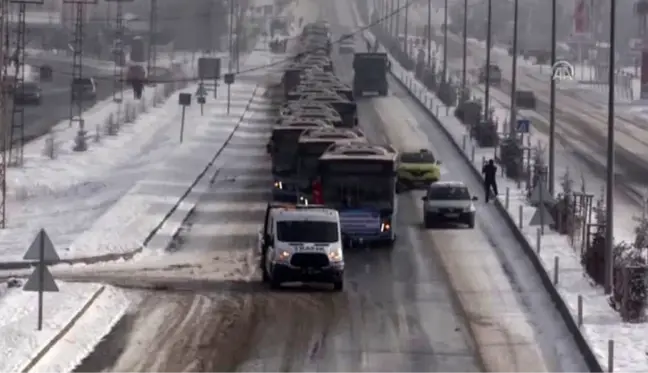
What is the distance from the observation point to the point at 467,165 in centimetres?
5625

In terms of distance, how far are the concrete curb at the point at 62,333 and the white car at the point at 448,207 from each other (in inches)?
547

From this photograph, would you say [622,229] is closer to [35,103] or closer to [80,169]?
[80,169]

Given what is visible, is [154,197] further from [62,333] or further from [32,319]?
[62,333]

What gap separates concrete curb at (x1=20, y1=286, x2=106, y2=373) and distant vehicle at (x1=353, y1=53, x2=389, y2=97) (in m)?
58.6

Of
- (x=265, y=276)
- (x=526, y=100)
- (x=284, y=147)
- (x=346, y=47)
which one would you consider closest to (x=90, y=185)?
(x=284, y=147)

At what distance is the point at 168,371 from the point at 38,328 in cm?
293

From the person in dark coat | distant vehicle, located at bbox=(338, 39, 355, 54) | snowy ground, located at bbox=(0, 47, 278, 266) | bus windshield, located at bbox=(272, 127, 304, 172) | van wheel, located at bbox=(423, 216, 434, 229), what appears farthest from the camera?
distant vehicle, located at bbox=(338, 39, 355, 54)

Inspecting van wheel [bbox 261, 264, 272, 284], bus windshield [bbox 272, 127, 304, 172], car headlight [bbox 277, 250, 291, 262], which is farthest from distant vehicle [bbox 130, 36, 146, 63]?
car headlight [bbox 277, 250, 291, 262]

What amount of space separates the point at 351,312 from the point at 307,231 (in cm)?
342

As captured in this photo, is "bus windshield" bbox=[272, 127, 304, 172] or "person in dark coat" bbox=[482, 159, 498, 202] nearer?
"bus windshield" bbox=[272, 127, 304, 172]

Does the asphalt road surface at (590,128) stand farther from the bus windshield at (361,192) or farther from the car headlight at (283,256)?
the car headlight at (283,256)

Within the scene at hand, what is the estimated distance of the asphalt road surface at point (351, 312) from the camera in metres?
23.1

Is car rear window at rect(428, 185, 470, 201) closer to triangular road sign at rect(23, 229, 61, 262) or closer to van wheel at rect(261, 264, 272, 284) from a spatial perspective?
van wheel at rect(261, 264, 272, 284)

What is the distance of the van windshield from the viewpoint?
101ft
